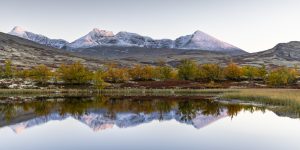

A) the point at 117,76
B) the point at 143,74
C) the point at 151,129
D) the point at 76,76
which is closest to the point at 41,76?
the point at 76,76

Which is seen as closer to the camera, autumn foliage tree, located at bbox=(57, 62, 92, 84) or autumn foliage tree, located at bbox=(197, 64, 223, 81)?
autumn foliage tree, located at bbox=(57, 62, 92, 84)

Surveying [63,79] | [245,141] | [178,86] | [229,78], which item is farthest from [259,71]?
[245,141]

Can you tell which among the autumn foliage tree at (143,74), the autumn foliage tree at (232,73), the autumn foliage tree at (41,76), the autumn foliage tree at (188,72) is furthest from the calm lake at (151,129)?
the autumn foliage tree at (232,73)

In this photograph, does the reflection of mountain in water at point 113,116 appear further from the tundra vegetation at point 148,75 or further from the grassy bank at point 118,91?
the tundra vegetation at point 148,75

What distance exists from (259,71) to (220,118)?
9867cm

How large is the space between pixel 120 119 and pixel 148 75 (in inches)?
3382

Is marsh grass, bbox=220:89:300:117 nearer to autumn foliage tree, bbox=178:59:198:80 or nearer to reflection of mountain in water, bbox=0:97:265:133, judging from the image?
reflection of mountain in water, bbox=0:97:265:133

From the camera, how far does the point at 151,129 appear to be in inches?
1458

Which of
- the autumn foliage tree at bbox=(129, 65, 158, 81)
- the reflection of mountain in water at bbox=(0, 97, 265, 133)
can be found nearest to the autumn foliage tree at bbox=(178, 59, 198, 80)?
the autumn foliage tree at bbox=(129, 65, 158, 81)

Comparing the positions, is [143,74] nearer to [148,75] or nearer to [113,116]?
[148,75]

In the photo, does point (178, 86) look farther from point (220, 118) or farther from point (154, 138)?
point (154, 138)

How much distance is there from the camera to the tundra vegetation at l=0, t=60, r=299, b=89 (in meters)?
115

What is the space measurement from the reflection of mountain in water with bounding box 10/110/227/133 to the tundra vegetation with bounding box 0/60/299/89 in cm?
5993

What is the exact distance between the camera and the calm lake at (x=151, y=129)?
2847 cm
